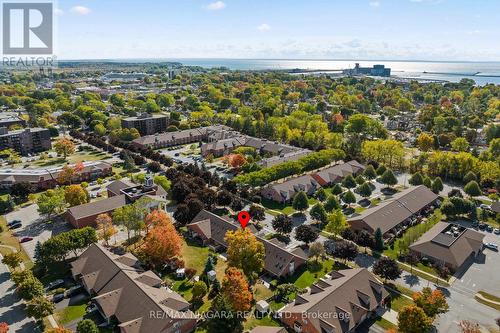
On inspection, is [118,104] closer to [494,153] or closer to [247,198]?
[247,198]

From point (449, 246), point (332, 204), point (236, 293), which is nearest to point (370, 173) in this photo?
point (332, 204)

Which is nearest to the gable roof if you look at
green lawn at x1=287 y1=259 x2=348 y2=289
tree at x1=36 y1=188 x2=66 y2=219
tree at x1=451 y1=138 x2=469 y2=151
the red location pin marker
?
tree at x1=36 y1=188 x2=66 y2=219

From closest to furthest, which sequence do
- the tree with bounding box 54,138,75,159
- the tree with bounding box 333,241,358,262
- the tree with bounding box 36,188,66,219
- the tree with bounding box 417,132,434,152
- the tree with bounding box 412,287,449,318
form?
the tree with bounding box 412,287,449,318 → the tree with bounding box 333,241,358,262 → the tree with bounding box 36,188,66,219 → the tree with bounding box 54,138,75,159 → the tree with bounding box 417,132,434,152

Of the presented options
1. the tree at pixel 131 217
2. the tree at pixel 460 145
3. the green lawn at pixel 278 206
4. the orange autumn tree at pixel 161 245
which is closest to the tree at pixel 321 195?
the green lawn at pixel 278 206

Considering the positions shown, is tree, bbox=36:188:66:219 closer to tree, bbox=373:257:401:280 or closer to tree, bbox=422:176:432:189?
tree, bbox=373:257:401:280

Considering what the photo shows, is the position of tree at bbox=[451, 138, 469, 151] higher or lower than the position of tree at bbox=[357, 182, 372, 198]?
higher

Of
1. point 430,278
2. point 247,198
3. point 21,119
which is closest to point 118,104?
point 21,119
